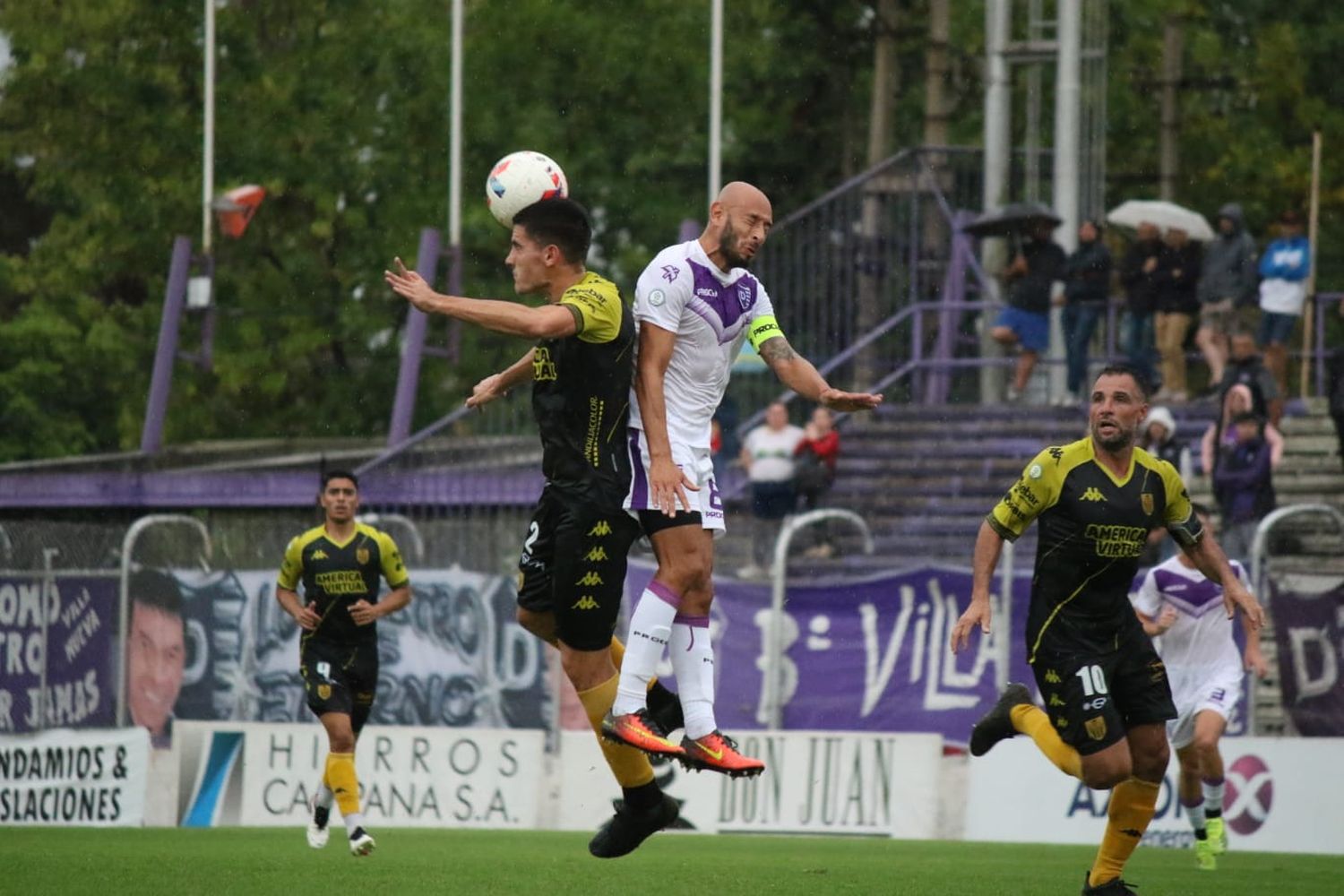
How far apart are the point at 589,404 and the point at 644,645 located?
1.06 meters

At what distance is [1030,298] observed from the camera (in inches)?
955

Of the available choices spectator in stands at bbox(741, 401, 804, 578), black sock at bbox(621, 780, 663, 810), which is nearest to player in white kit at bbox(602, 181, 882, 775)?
black sock at bbox(621, 780, 663, 810)

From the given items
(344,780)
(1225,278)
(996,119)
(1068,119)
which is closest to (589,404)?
(344,780)

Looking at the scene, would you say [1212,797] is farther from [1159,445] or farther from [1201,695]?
[1159,445]

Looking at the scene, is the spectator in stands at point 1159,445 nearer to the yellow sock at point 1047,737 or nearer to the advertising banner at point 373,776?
the advertising banner at point 373,776

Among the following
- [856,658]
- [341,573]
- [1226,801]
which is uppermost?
[341,573]

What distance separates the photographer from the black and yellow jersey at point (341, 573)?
17.5 meters

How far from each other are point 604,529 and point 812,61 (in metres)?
31.5

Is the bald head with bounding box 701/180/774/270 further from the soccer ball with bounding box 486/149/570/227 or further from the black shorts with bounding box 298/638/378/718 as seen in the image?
the black shorts with bounding box 298/638/378/718

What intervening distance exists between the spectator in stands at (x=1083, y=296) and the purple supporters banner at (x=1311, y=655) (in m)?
5.73

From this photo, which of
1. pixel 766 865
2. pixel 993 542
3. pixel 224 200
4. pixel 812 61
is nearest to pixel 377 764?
pixel 766 865

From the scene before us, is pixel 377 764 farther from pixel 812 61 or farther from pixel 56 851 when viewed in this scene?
pixel 812 61

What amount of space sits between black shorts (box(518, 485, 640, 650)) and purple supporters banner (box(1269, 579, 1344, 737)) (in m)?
8.67

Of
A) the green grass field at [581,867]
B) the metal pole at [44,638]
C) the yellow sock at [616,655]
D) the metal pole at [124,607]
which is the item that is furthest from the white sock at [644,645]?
the metal pole at [44,638]
